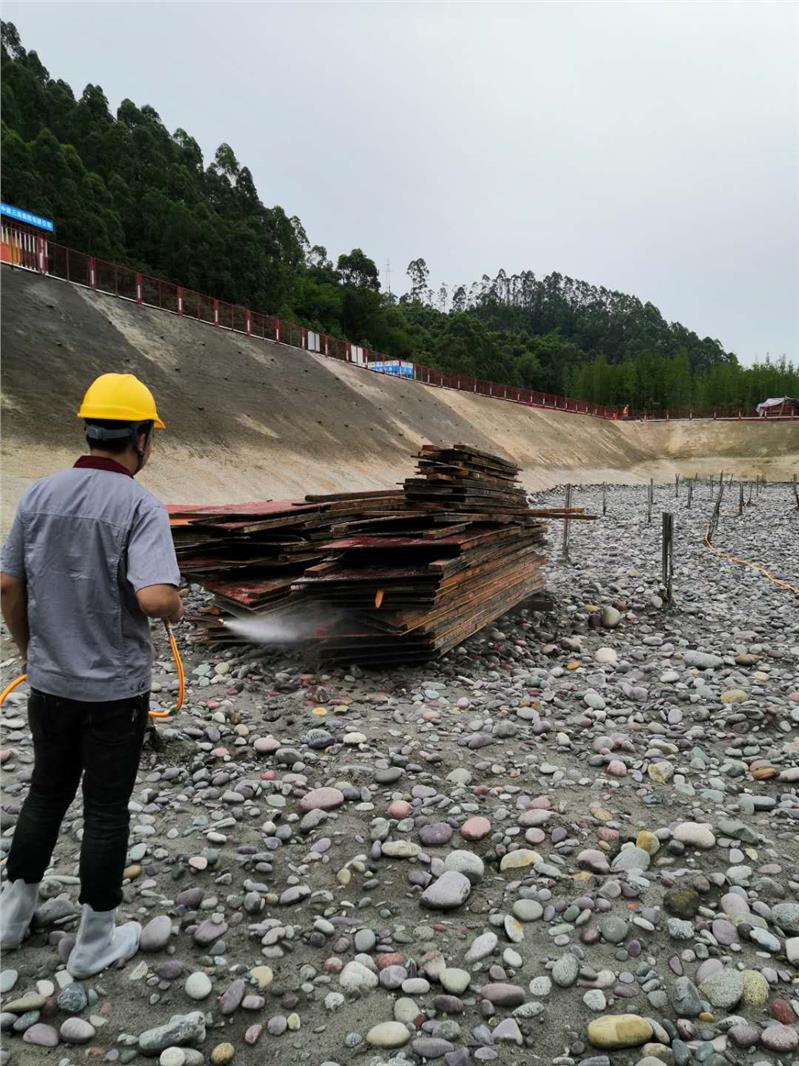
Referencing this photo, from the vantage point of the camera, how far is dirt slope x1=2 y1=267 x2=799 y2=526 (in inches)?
744

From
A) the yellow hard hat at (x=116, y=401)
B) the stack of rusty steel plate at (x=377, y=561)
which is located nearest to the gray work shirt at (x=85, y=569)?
the yellow hard hat at (x=116, y=401)

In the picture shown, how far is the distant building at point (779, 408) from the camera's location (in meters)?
65.0

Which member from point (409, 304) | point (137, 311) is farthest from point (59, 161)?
point (409, 304)

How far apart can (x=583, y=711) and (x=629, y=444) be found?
62419mm

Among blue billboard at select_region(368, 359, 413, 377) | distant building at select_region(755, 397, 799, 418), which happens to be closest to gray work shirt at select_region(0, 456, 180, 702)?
blue billboard at select_region(368, 359, 413, 377)

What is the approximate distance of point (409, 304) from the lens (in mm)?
141375

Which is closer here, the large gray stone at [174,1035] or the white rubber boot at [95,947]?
the large gray stone at [174,1035]

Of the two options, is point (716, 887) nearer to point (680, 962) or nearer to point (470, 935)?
point (680, 962)

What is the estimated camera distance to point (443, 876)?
3.39 m

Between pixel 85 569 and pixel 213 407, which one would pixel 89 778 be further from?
pixel 213 407

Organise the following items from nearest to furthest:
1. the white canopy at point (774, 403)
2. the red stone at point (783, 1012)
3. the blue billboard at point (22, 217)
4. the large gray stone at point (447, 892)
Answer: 1. the red stone at point (783, 1012)
2. the large gray stone at point (447, 892)
3. the blue billboard at point (22, 217)
4. the white canopy at point (774, 403)

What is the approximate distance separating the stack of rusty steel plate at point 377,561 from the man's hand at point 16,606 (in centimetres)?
342

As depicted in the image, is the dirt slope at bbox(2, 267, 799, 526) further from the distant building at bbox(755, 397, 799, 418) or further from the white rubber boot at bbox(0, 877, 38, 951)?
the distant building at bbox(755, 397, 799, 418)

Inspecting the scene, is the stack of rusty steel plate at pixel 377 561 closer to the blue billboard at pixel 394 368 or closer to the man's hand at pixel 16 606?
the man's hand at pixel 16 606
